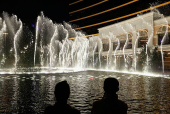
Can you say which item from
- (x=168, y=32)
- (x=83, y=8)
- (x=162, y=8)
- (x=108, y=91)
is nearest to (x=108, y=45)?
(x=162, y=8)

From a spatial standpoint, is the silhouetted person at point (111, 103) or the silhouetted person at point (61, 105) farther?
the silhouetted person at point (111, 103)

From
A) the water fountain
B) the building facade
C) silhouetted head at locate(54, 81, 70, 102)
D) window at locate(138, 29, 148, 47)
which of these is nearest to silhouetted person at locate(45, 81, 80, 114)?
silhouetted head at locate(54, 81, 70, 102)

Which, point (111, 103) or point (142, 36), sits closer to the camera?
point (111, 103)

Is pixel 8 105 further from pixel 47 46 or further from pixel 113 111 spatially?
pixel 47 46

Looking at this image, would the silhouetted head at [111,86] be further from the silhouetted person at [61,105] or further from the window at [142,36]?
the window at [142,36]

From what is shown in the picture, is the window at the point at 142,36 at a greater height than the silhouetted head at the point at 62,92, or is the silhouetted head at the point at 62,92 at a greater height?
the window at the point at 142,36

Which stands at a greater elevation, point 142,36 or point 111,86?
point 142,36

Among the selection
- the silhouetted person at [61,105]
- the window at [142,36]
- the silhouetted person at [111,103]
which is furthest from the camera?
the window at [142,36]

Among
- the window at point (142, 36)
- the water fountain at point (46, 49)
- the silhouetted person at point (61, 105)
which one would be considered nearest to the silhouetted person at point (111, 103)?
the silhouetted person at point (61, 105)

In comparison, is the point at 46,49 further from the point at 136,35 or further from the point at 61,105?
the point at 61,105

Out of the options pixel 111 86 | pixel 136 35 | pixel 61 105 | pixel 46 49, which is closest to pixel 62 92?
pixel 61 105

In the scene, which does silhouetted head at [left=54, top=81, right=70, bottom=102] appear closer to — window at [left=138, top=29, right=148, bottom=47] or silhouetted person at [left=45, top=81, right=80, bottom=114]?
silhouetted person at [left=45, top=81, right=80, bottom=114]

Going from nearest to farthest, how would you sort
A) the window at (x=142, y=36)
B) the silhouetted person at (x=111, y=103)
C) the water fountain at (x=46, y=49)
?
the silhouetted person at (x=111, y=103) < the water fountain at (x=46, y=49) < the window at (x=142, y=36)

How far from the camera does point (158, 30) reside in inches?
1433
